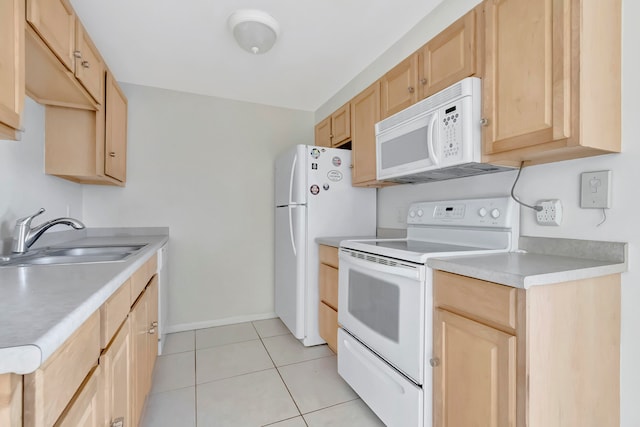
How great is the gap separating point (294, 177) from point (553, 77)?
1732mm

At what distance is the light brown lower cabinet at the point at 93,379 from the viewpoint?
51 cm

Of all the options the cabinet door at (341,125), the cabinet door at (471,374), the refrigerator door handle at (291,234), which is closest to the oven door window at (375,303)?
the cabinet door at (471,374)

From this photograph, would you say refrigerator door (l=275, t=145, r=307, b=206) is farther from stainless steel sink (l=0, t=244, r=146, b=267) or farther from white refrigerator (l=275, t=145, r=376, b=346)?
stainless steel sink (l=0, t=244, r=146, b=267)

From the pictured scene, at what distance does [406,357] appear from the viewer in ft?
4.28

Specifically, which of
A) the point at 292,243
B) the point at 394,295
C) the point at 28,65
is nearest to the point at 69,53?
the point at 28,65

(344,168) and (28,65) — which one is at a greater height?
(28,65)

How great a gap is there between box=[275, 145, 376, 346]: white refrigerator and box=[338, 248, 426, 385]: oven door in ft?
2.00

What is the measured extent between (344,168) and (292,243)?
76 cm

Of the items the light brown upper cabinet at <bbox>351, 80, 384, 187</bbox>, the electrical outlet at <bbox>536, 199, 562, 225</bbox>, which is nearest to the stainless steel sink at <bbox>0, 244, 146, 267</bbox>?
the light brown upper cabinet at <bbox>351, 80, 384, 187</bbox>

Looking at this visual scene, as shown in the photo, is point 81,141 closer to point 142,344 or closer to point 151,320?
point 151,320

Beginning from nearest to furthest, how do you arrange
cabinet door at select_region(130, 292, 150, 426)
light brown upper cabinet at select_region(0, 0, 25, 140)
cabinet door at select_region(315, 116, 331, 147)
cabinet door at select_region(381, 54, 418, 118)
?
light brown upper cabinet at select_region(0, 0, 25, 140) → cabinet door at select_region(130, 292, 150, 426) → cabinet door at select_region(381, 54, 418, 118) → cabinet door at select_region(315, 116, 331, 147)

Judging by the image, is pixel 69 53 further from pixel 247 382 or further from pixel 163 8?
A: pixel 247 382

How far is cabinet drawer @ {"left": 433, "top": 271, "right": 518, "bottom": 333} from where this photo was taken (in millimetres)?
940

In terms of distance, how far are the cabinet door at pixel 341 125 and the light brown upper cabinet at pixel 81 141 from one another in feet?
5.60
